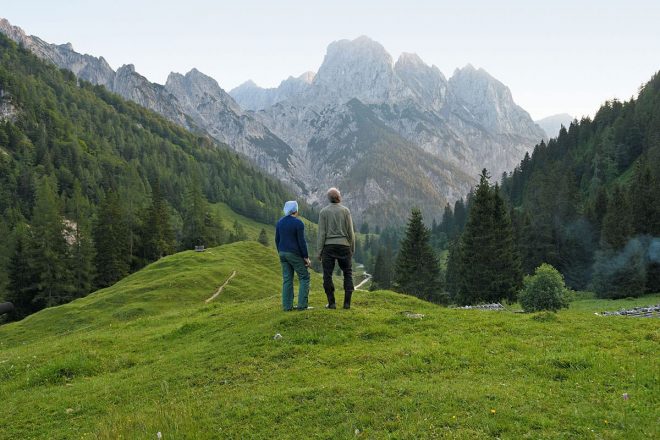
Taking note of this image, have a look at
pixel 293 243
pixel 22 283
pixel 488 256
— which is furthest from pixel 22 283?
pixel 293 243

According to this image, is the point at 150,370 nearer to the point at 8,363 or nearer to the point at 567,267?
the point at 8,363

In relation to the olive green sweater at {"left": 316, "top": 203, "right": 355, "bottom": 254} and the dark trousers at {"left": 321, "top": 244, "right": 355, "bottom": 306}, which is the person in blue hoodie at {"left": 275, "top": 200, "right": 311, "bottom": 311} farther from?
the olive green sweater at {"left": 316, "top": 203, "right": 355, "bottom": 254}

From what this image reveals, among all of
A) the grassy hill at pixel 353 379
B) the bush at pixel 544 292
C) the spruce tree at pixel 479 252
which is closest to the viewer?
the grassy hill at pixel 353 379

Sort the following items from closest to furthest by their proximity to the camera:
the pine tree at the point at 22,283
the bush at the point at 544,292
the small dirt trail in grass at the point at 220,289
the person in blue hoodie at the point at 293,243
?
the person in blue hoodie at the point at 293,243
the bush at the point at 544,292
the small dirt trail in grass at the point at 220,289
the pine tree at the point at 22,283

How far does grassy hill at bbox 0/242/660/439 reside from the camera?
9836 millimetres

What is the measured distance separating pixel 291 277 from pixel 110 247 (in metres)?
78.9

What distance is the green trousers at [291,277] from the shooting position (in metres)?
19.1

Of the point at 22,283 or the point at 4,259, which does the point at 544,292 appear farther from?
the point at 4,259

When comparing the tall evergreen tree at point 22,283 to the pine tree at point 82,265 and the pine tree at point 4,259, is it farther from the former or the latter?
the pine tree at point 82,265

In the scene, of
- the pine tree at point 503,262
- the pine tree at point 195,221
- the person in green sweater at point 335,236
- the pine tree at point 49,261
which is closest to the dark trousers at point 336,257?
the person in green sweater at point 335,236

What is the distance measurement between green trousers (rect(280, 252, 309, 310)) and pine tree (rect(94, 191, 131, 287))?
253ft

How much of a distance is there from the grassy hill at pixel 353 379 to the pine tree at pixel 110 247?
69.7 metres

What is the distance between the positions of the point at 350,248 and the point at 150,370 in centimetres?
920

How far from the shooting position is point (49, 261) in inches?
3012
